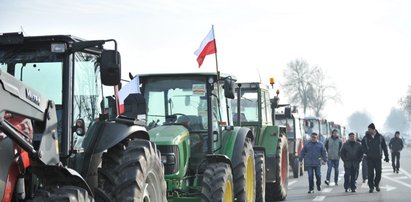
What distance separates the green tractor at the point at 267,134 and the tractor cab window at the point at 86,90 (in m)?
8.66

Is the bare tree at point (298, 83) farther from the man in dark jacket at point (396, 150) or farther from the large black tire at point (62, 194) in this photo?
the large black tire at point (62, 194)

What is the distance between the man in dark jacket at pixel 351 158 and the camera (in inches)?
737

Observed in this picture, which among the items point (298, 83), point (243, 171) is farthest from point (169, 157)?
point (298, 83)

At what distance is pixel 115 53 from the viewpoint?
19.9 feet

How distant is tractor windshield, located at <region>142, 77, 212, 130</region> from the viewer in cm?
1052

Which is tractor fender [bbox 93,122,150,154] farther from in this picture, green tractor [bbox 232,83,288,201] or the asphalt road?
the asphalt road

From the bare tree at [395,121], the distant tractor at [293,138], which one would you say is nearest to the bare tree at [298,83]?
the distant tractor at [293,138]

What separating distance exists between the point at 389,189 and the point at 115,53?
47.1 feet

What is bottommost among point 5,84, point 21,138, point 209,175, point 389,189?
point 389,189

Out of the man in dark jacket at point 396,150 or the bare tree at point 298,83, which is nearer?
the man in dark jacket at point 396,150

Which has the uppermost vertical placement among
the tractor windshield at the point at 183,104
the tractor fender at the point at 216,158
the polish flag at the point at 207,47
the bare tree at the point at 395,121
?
the polish flag at the point at 207,47

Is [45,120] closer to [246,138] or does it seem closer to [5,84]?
[5,84]

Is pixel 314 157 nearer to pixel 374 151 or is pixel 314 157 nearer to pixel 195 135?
pixel 374 151

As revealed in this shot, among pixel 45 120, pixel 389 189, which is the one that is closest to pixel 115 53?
pixel 45 120
